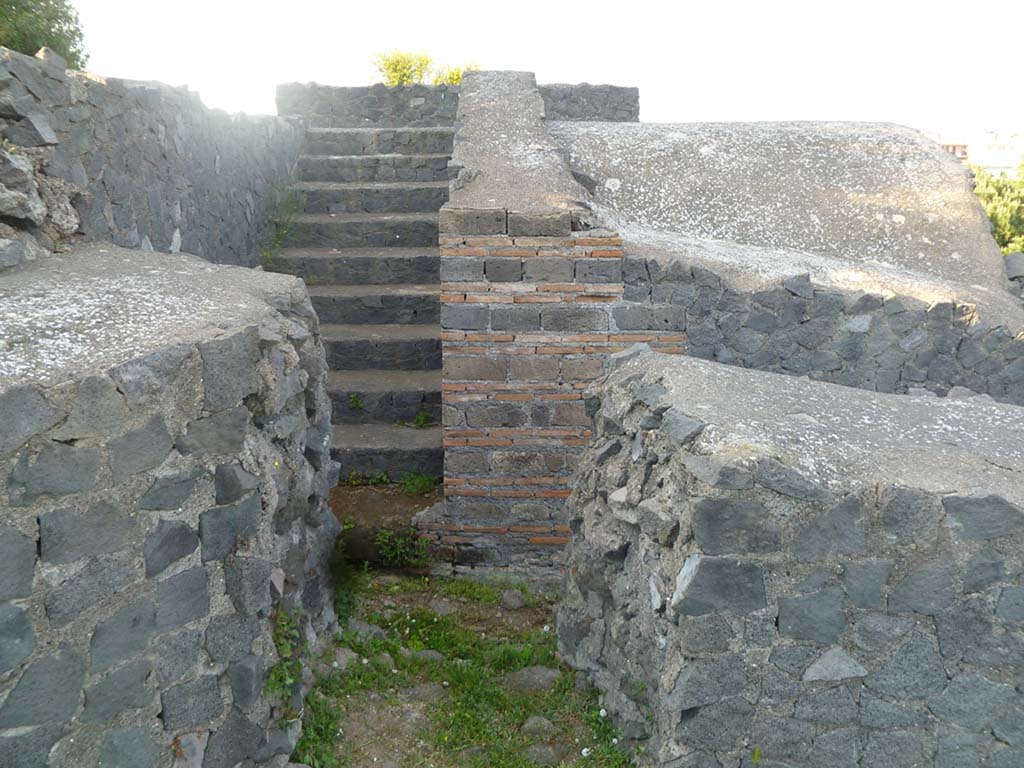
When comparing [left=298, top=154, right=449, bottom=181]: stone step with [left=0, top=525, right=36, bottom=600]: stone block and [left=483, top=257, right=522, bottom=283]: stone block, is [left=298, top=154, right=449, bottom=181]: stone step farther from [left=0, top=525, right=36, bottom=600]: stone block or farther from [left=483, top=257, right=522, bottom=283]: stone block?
[left=0, top=525, right=36, bottom=600]: stone block

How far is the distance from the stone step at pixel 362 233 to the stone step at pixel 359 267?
1.16 ft

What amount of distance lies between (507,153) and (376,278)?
5.58 ft

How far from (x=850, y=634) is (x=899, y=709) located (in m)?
0.30

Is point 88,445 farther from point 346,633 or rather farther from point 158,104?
point 158,104

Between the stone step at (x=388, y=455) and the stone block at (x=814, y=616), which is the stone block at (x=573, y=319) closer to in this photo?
the stone step at (x=388, y=455)

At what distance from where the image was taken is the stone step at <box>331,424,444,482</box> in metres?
5.13

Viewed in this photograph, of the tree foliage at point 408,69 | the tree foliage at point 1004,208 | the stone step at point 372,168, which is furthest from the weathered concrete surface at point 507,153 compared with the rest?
the tree foliage at point 408,69

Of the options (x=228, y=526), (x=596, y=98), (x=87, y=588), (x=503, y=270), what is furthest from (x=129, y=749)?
(x=596, y=98)

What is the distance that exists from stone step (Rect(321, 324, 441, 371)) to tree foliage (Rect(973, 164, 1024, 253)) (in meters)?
4.15

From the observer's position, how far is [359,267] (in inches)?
260

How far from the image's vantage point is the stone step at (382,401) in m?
5.47

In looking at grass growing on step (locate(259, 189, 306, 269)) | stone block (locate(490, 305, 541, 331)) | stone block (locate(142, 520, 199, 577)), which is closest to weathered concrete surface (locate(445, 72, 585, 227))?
stone block (locate(490, 305, 541, 331))

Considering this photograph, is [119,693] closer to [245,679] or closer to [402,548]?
[245,679]

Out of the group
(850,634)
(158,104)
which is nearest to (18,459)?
(850,634)
